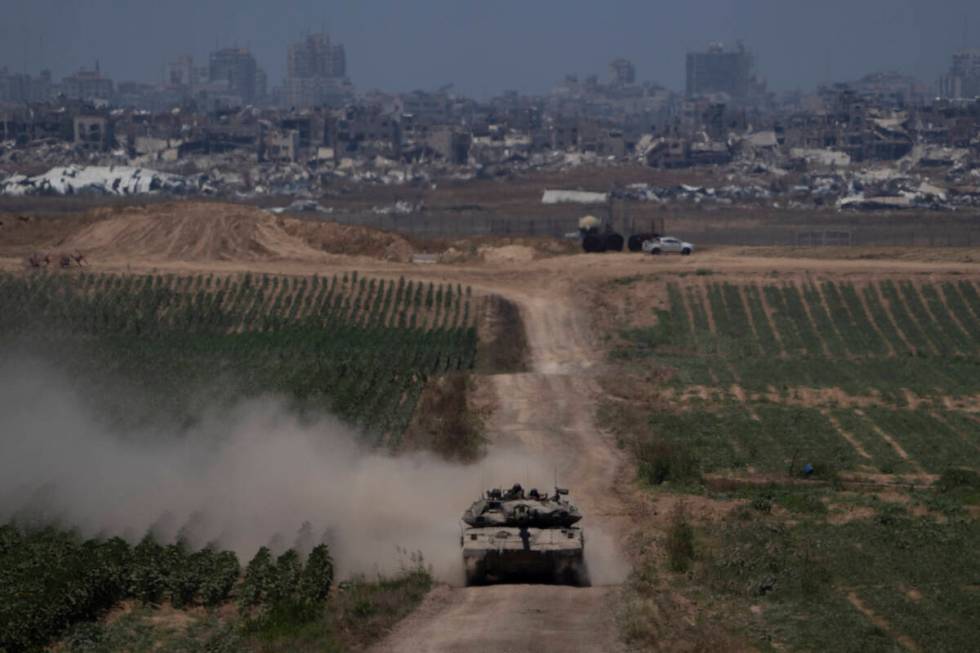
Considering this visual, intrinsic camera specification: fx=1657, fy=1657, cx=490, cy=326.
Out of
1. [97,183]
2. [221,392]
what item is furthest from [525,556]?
[97,183]

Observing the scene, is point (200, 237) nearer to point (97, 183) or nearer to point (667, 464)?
point (667, 464)

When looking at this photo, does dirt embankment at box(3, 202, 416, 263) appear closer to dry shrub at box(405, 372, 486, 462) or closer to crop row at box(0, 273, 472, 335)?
crop row at box(0, 273, 472, 335)

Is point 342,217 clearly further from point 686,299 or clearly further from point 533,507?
point 533,507

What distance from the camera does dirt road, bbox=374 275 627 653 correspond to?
2492 centimetres

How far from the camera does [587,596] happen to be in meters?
27.7

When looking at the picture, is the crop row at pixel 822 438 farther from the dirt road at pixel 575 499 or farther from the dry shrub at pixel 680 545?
the dry shrub at pixel 680 545

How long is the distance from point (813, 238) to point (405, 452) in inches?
2601

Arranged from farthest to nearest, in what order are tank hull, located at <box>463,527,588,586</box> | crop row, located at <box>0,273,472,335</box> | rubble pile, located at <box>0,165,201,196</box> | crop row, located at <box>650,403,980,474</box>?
rubble pile, located at <box>0,165,201,196</box>, crop row, located at <box>0,273,472,335</box>, crop row, located at <box>650,403,980,474</box>, tank hull, located at <box>463,527,588,586</box>

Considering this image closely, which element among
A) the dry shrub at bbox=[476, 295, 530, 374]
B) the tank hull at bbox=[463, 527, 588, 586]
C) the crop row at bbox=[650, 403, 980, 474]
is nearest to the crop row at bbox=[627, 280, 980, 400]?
the crop row at bbox=[650, 403, 980, 474]

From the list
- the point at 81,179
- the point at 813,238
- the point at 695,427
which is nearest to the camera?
the point at 695,427

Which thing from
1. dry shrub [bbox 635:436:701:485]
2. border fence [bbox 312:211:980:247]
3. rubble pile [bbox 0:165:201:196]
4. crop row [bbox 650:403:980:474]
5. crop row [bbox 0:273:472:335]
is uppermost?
dry shrub [bbox 635:436:701:485]

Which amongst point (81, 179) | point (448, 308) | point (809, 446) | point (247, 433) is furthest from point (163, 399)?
point (81, 179)

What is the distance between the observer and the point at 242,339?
209 ft

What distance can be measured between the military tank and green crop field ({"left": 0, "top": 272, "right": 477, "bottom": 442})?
→ 14.8m
